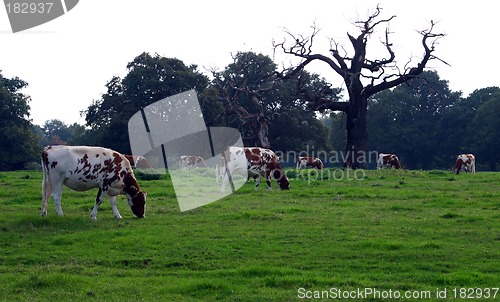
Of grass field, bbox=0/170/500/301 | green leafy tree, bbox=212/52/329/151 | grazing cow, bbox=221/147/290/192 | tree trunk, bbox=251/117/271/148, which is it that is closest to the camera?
grass field, bbox=0/170/500/301

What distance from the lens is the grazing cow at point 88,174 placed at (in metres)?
16.6

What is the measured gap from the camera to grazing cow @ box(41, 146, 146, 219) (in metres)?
16.6

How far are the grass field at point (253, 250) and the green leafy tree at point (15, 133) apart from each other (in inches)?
1491

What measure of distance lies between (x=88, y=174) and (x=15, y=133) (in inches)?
1665

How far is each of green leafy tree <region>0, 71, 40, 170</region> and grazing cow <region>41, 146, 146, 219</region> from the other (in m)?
41.4

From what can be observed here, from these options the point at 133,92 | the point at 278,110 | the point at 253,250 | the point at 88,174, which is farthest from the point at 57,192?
the point at 278,110

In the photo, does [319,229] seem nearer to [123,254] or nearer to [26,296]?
[123,254]

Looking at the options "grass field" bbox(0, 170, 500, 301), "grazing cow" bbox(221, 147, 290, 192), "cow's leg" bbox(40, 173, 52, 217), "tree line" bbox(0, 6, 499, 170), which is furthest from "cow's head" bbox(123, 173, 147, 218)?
"tree line" bbox(0, 6, 499, 170)

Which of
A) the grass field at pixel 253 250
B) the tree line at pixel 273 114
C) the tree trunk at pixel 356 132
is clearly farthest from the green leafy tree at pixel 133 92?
the grass field at pixel 253 250

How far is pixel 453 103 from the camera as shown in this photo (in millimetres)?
82562

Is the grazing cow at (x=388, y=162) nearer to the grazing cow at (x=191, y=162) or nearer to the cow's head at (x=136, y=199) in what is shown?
the grazing cow at (x=191, y=162)

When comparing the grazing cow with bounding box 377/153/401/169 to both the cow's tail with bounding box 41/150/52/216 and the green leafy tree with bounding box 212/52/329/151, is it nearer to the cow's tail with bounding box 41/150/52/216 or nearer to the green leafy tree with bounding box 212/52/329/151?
the green leafy tree with bounding box 212/52/329/151

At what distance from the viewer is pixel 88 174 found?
55.7 feet

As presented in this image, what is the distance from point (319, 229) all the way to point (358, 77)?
26569 millimetres
